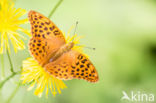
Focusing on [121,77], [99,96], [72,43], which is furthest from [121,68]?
[72,43]

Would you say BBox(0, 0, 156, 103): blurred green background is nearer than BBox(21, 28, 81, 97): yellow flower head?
No

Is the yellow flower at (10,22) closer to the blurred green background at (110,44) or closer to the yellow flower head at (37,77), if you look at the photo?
the yellow flower head at (37,77)

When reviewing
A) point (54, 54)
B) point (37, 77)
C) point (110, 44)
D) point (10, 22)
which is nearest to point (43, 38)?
point (54, 54)

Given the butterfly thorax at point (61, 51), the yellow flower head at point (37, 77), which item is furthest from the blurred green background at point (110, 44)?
the butterfly thorax at point (61, 51)

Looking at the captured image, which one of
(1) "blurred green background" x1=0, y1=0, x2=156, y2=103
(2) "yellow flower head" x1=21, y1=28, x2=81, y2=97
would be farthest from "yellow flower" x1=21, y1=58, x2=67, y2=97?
(1) "blurred green background" x1=0, y1=0, x2=156, y2=103

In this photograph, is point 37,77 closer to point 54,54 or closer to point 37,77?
point 37,77

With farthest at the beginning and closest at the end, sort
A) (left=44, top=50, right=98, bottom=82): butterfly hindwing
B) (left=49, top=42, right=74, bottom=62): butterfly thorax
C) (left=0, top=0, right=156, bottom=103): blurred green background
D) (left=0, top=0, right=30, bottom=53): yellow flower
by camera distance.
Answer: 1. (left=0, top=0, right=156, bottom=103): blurred green background
2. (left=0, top=0, right=30, bottom=53): yellow flower
3. (left=49, top=42, right=74, bottom=62): butterfly thorax
4. (left=44, top=50, right=98, bottom=82): butterfly hindwing

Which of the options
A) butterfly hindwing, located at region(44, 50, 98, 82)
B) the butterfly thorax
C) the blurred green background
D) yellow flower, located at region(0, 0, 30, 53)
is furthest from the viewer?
the blurred green background

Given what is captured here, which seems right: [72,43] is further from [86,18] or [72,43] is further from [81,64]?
[86,18]

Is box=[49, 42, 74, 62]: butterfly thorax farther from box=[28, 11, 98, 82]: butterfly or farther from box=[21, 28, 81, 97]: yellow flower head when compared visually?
box=[21, 28, 81, 97]: yellow flower head
